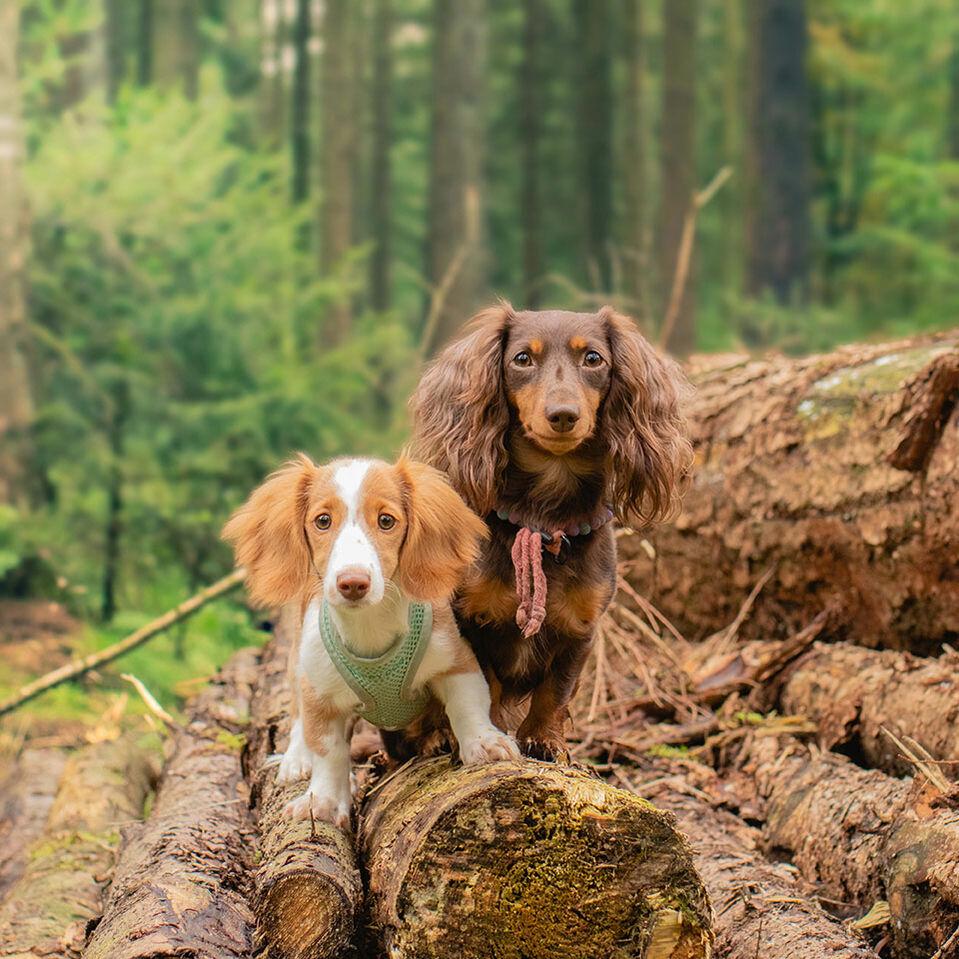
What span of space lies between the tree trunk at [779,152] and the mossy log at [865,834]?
1166 centimetres

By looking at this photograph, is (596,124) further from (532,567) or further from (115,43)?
(532,567)

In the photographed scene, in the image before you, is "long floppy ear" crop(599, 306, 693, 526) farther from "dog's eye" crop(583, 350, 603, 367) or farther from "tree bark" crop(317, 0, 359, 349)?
"tree bark" crop(317, 0, 359, 349)

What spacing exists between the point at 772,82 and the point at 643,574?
1106 cm

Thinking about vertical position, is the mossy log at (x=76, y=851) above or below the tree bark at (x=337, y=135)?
below

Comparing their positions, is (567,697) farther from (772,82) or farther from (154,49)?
(154,49)

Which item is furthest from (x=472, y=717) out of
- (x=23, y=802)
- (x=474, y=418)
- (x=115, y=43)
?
(x=115, y=43)

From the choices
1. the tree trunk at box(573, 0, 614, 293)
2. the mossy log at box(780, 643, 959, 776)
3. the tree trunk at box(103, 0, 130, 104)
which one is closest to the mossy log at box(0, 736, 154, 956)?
the mossy log at box(780, 643, 959, 776)

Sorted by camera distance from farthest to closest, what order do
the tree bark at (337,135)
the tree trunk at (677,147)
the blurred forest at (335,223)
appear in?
the tree bark at (337,135)
the tree trunk at (677,147)
the blurred forest at (335,223)

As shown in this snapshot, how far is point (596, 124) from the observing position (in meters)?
21.1

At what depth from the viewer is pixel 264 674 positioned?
4926 mm

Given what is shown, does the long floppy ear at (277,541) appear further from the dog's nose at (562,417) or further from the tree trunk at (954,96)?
the tree trunk at (954,96)

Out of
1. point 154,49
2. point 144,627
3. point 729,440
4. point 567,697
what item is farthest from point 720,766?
point 154,49

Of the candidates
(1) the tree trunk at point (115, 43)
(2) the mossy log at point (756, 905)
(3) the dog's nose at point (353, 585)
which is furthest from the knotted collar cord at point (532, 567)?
(1) the tree trunk at point (115, 43)

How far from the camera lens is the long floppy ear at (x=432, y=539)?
9.43 feet
